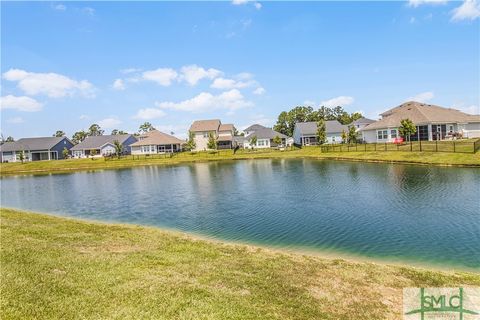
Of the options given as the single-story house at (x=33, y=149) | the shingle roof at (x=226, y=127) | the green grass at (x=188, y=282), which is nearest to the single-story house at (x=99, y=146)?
the single-story house at (x=33, y=149)

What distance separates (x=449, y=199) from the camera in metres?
20.6

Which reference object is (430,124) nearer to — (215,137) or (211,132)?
(215,137)

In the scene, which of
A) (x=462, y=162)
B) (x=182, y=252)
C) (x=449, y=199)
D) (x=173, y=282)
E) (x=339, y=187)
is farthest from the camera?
(x=462, y=162)

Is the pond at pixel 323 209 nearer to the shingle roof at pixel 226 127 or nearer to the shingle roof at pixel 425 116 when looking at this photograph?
the shingle roof at pixel 425 116

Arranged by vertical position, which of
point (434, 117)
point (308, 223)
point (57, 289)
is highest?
point (434, 117)

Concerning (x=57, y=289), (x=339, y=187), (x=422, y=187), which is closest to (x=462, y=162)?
(x=422, y=187)

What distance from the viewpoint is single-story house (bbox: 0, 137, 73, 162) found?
9369 cm

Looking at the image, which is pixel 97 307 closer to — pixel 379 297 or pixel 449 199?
pixel 379 297

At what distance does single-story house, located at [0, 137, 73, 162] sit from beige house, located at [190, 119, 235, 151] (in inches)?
1717

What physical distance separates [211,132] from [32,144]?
56.2 metres

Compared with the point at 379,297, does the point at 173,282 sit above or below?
above

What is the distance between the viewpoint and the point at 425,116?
5653 cm

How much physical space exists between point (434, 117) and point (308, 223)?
5180 centimetres

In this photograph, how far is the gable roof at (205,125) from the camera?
293 ft
